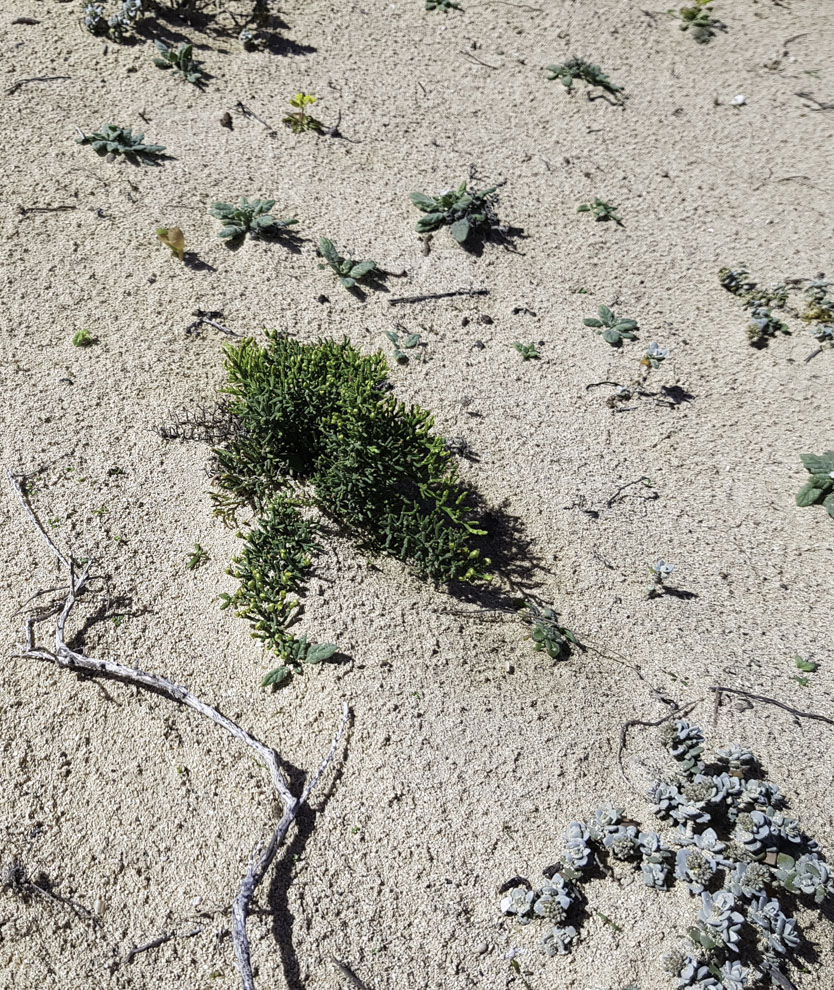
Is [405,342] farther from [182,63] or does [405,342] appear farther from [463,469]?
[182,63]

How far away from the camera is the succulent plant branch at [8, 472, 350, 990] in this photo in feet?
8.91

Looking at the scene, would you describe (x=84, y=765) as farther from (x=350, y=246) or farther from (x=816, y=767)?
(x=350, y=246)

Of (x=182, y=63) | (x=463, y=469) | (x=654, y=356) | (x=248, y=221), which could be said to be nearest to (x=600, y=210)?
(x=654, y=356)

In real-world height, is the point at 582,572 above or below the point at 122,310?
below

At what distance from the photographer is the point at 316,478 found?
3766 millimetres

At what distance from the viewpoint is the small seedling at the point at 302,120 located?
229 inches

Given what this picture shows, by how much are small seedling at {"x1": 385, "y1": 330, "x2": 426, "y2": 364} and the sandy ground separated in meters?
0.09

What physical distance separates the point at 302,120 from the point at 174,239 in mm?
1820

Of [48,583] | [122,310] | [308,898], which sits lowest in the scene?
[308,898]

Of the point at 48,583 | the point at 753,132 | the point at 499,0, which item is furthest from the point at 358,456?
the point at 499,0

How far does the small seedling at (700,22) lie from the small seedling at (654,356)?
4312 mm

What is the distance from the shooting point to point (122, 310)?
452 cm

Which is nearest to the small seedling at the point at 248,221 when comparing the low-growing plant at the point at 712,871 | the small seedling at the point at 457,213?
the small seedling at the point at 457,213

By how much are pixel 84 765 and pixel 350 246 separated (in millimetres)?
3634
